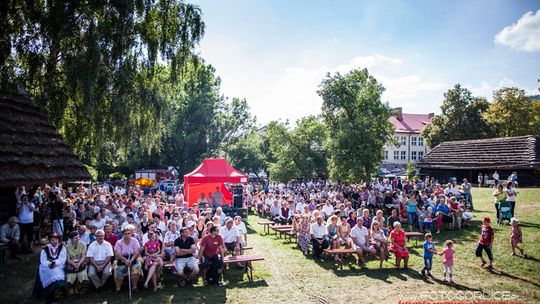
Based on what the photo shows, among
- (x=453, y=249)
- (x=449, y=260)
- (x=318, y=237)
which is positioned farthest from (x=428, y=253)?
(x=318, y=237)

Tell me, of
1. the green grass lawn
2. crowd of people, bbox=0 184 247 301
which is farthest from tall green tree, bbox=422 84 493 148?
crowd of people, bbox=0 184 247 301

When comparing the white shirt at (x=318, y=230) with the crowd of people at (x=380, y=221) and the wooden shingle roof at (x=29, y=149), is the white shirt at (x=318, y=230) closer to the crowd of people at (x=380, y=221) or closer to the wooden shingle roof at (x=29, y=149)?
the crowd of people at (x=380, y=221)

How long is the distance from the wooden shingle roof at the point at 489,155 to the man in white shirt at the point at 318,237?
23.4m

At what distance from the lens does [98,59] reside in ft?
39.7

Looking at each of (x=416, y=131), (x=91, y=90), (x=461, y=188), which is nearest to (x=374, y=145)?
(x=461, y=188)

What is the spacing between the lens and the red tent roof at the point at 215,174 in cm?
1827

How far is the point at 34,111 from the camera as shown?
476 inches

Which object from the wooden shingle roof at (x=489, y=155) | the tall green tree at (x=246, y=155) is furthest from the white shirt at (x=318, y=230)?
the tall green tree at (x=246, y=155)

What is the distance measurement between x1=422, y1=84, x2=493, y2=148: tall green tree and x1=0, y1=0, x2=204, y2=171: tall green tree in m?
40.2

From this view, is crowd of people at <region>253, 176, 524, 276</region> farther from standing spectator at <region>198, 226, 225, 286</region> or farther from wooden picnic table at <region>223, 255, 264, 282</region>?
standing spectator at <region>198, 226, 225, 286</region>

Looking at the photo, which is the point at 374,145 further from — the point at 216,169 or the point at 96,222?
the point at 96,222

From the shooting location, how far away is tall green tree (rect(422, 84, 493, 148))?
4381 centimetres

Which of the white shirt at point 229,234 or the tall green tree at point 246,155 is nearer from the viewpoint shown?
the white shirt at point 229,234

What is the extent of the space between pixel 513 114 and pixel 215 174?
4122cm
